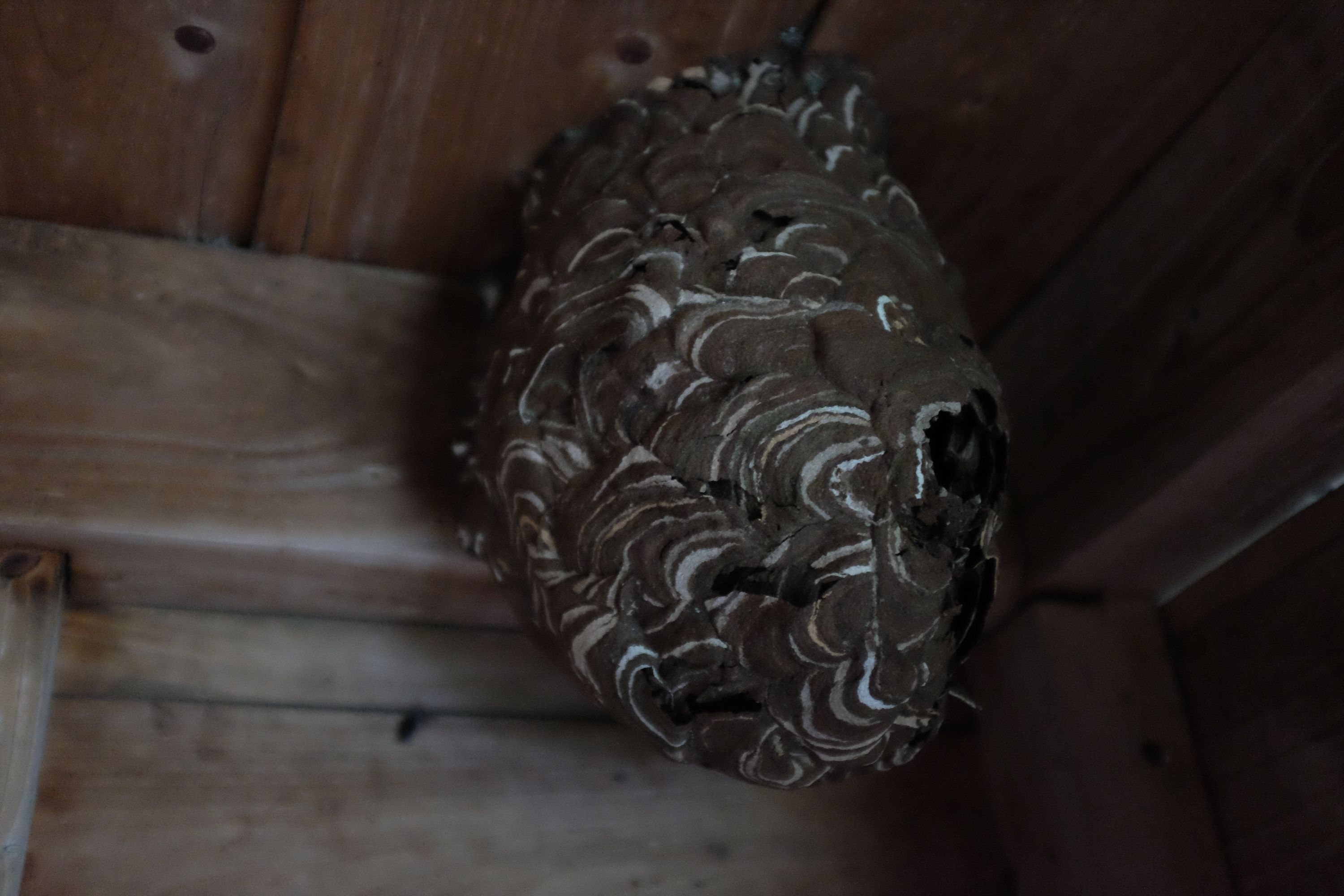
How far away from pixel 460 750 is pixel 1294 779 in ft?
2.45

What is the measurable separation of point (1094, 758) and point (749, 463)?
573 mm

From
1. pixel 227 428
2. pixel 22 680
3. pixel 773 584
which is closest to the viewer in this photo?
pixel 773 584

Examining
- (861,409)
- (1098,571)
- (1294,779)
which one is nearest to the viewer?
(861,409)

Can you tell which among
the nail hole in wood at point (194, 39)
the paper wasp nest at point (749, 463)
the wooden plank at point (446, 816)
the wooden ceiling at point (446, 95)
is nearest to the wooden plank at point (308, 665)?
the wooden plank at point (446, 816)

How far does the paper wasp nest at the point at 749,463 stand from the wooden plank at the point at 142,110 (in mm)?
307

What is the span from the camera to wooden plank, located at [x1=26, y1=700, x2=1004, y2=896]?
0.94 metres

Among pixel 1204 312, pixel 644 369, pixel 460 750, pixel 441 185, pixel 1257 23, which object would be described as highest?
pixel 1257 23

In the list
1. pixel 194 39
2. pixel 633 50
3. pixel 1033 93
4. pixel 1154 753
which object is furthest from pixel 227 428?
pixel 1154 753

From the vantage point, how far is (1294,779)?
96 centimetres

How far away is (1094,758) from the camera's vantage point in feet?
3.53

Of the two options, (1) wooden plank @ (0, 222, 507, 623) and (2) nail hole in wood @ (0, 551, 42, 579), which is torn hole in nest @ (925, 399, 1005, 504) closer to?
(1) wooden plank @ (0, 222, 507, 623)

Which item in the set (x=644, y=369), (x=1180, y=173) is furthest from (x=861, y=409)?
(x=1180, y=173)

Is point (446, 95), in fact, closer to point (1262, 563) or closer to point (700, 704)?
point (700, 704)

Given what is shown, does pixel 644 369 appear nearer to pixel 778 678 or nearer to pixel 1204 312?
pixel 778 678
